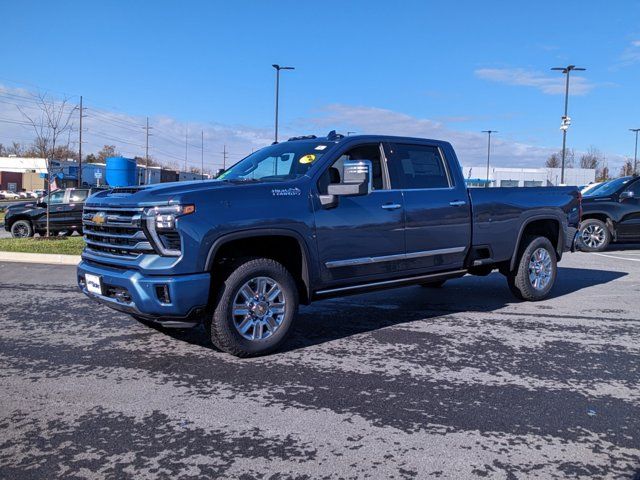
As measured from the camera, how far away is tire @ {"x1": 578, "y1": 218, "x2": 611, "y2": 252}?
43.7 ft

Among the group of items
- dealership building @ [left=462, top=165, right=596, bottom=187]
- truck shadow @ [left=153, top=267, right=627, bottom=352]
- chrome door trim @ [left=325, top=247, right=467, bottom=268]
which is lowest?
truck shadow @ [left=153, top=267, right=627, bottom=352]

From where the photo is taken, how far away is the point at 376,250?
5.50m

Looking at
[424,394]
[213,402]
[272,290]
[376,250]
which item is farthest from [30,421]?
[376,250]

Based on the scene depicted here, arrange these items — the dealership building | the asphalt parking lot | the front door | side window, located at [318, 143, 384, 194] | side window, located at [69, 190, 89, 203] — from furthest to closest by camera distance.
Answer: the dealership building
side window, located at [69, 190, 89, 203]
side window, located at [318, 143, 384, 194]
the front door
the asphalt parking lot

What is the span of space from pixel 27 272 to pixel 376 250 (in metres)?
7.23

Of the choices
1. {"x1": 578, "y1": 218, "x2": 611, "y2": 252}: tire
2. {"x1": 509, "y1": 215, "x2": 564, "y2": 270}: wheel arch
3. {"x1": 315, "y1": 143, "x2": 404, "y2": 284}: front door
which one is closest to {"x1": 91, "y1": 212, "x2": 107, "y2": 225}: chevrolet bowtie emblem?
{"x1": 315, "y1": 143, "x2": 404, "y2": 284}: front door

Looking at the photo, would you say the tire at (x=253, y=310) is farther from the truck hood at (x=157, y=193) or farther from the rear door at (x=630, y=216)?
the rear door at (x=630, y=216)

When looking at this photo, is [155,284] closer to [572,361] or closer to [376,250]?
[376,250]

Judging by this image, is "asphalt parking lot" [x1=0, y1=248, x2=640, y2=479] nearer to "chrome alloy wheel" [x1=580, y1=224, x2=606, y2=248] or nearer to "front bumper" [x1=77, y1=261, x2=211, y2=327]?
"front bumper" [x1=77, y1=261, x2=211, y2=327]

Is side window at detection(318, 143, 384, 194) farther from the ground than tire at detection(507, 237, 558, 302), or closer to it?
farther from the ground

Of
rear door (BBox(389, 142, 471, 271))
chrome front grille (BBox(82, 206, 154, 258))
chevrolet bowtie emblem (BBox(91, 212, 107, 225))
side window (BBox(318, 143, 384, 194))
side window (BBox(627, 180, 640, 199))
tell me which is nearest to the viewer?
chrome front grille (BBox(82, 206, 154, 258))

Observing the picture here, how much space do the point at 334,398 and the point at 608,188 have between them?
1234cm

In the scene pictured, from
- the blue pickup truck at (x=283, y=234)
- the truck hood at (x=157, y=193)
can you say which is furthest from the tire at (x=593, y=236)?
the truck hood at (x=157, y=193)

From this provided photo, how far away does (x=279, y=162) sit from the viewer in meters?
5.80
